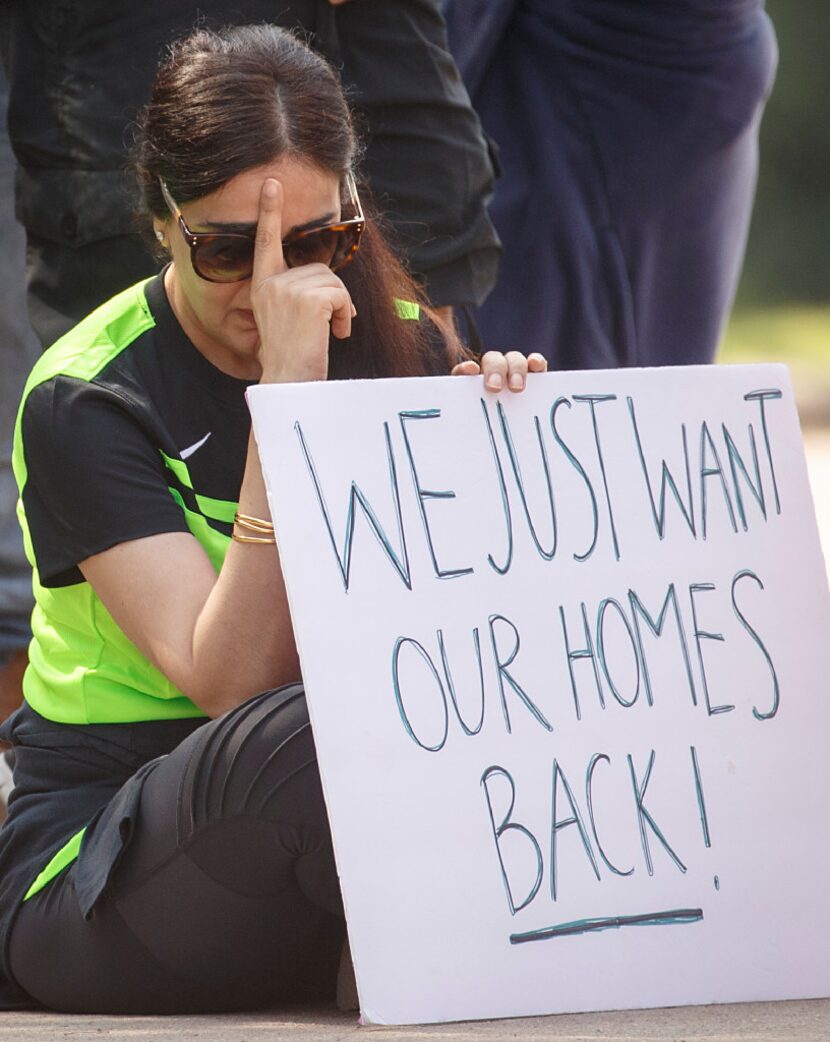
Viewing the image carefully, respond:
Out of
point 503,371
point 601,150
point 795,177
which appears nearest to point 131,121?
point 503,371

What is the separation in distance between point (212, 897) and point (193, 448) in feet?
1.86

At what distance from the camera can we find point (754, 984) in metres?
2.18

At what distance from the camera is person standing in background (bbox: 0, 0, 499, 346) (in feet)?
9.72

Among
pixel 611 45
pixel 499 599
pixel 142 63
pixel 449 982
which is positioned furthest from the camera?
pixel 611 45

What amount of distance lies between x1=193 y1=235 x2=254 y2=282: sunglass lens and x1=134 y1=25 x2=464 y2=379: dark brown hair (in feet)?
0.22

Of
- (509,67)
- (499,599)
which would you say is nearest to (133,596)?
(499,599)

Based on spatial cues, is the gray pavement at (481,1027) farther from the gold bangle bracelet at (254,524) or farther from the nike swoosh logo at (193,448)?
the nike swoosh logo at (193,448)

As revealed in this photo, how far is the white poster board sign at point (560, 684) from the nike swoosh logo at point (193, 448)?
0.97 feet

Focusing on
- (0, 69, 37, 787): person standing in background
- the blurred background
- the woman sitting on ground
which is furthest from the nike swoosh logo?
the blurred background

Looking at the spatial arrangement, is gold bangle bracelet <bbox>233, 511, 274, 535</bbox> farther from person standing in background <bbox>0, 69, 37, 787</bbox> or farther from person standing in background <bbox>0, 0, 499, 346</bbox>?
person standing in background <bbox>0, 69, 37, 787</bbox>

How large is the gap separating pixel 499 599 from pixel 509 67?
7.13 ft

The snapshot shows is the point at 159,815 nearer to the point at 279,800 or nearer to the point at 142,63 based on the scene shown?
the point at 279,800

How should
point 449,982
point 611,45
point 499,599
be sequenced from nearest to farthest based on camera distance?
point 449,982 → point 499,599 → point 611,45

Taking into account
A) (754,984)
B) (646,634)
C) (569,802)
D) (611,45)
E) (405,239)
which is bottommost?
(754,984)
